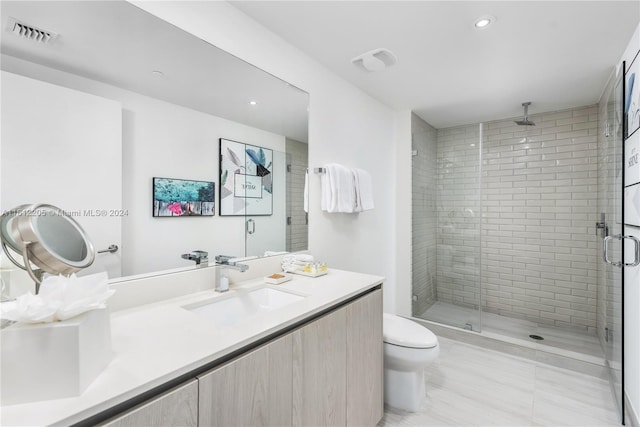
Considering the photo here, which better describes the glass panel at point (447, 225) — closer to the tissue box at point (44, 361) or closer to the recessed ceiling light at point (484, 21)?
the recessed ceiling light at point (484, 21)

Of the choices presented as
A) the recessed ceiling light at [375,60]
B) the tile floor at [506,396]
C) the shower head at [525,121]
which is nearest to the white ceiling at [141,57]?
the recessed ceiling light at [375,60]

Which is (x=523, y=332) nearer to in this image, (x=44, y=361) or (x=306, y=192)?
(x=306, y=192)

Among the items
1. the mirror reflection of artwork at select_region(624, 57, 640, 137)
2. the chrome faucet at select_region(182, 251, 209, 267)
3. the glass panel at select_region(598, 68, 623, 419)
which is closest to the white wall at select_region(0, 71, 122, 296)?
the chrome faucet at select_region(182, 251, 209, 267)

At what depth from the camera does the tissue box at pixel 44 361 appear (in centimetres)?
58

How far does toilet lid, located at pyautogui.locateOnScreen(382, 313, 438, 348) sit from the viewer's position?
1740 millimetres

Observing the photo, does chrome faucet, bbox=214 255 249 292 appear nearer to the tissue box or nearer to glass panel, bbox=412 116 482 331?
the tissue box

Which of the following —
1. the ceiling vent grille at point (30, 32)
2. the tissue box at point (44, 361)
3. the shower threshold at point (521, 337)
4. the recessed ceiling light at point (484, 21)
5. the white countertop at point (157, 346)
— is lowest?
the shower threshold at point (521, 337)

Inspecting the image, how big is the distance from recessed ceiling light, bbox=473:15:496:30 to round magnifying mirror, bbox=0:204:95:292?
6.93ft

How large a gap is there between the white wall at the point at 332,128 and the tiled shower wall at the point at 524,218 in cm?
72

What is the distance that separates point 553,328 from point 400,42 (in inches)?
126

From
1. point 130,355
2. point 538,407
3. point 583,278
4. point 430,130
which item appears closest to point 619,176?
point 538,407

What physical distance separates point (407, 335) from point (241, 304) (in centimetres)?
102

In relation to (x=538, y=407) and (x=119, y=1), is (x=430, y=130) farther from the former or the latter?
(x=119, y=1)

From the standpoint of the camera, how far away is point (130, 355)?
79 centimetres
